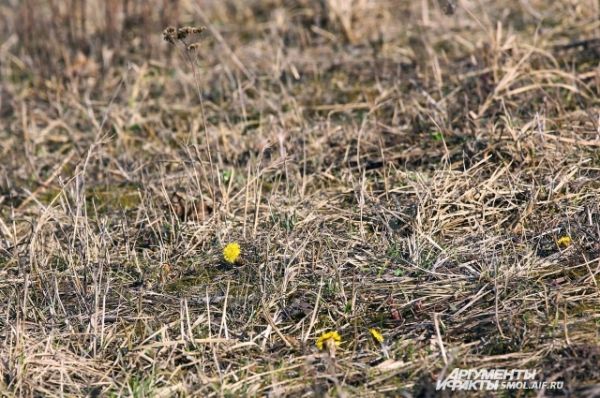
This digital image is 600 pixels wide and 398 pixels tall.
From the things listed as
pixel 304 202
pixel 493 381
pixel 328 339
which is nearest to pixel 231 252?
pixel 304 202

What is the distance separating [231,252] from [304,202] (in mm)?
565

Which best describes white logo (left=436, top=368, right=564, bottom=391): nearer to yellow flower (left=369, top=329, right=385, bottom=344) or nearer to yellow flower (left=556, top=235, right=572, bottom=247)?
yellow flower (left=369, top=329, right=385, bottom=344)

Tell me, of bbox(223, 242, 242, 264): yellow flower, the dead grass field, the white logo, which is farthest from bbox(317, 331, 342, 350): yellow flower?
bbox(223, 242, 242, 264): yellow flower

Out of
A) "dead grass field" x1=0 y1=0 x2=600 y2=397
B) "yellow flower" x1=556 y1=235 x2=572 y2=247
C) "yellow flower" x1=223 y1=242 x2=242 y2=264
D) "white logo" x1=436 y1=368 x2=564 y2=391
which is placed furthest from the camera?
"yellow flower" x1=223 y1=242 x2=242 y2=264

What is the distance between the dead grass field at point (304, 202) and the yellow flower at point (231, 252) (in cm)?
6

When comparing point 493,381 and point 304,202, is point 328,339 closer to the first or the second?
point 493,381

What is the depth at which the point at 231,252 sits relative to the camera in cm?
363

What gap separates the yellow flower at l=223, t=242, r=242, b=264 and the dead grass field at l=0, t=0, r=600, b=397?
58 mm

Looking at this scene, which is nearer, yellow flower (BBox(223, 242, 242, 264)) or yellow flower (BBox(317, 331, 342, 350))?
yellow flower (BBox(317, 331, 342, 350))

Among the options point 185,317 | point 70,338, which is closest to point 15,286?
point 70,338

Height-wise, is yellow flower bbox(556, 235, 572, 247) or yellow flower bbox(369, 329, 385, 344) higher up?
yellow flower bbox(556, 235, 572, 247)

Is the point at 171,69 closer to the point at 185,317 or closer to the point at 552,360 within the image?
the point at 185,317

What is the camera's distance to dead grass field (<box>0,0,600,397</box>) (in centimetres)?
311

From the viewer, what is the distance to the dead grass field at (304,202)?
10.2 feet
